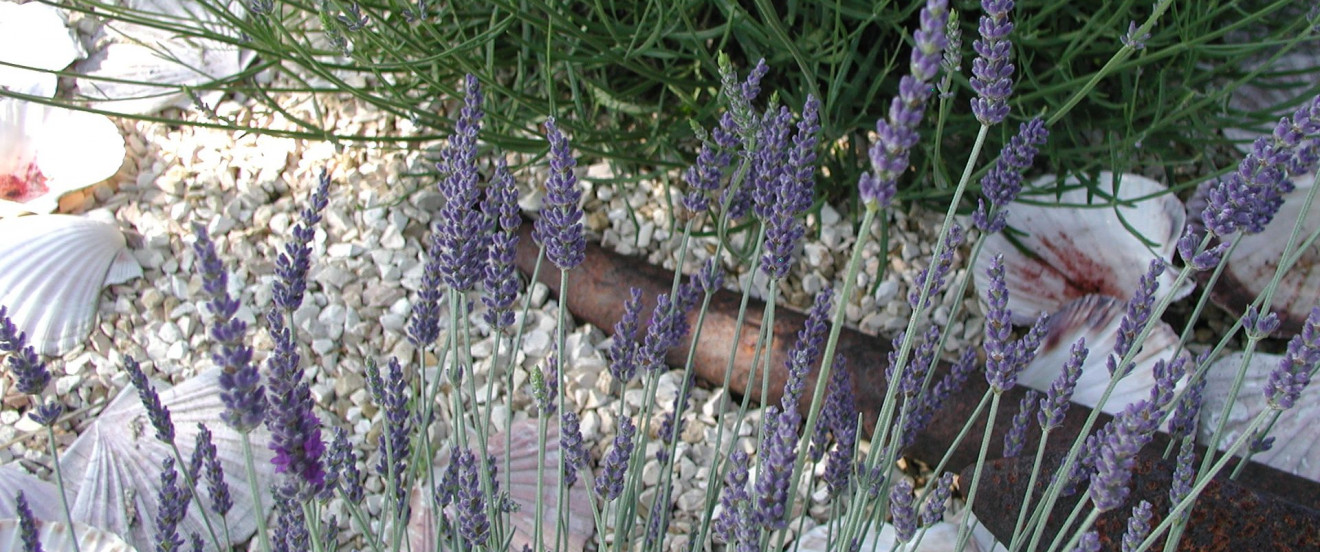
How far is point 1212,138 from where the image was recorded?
1.73m

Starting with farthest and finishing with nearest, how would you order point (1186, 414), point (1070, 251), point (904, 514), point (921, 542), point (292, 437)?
point (1070, 251), point (921, 542), point (1186, 414), point (904, 514), point (292, 437)

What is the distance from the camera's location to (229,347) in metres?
0.60

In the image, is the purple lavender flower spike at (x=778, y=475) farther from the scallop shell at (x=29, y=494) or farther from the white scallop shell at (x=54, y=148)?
the white scallop shell at (x=54, y=148)

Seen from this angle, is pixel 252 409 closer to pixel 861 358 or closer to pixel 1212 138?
pixel 861 358

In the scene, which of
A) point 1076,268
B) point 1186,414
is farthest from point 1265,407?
point 1186,414

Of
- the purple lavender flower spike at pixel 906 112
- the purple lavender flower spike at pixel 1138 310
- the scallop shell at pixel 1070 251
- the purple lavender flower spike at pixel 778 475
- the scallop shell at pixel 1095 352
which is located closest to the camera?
the purple lavender flower spike at pixel 906 112

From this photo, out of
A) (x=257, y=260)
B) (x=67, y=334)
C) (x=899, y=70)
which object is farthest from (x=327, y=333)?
(x=899, y=70)

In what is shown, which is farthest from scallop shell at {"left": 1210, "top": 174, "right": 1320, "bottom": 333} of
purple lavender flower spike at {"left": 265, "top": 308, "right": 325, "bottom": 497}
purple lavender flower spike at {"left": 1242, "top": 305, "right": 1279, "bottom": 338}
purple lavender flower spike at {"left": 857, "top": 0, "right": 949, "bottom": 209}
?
purple lavender flower spike at {"left": 265, "top": 308, "right": 325, "bottom": 497}

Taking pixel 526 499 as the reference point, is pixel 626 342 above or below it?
above

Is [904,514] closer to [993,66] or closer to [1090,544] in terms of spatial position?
[1090,544]

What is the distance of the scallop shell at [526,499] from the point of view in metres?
1.44

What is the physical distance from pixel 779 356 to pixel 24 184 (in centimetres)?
134

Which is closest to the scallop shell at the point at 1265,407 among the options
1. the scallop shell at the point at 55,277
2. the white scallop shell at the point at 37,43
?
the scallop shell at the point at 55,277

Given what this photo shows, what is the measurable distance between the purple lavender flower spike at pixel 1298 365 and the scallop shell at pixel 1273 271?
1.06m
